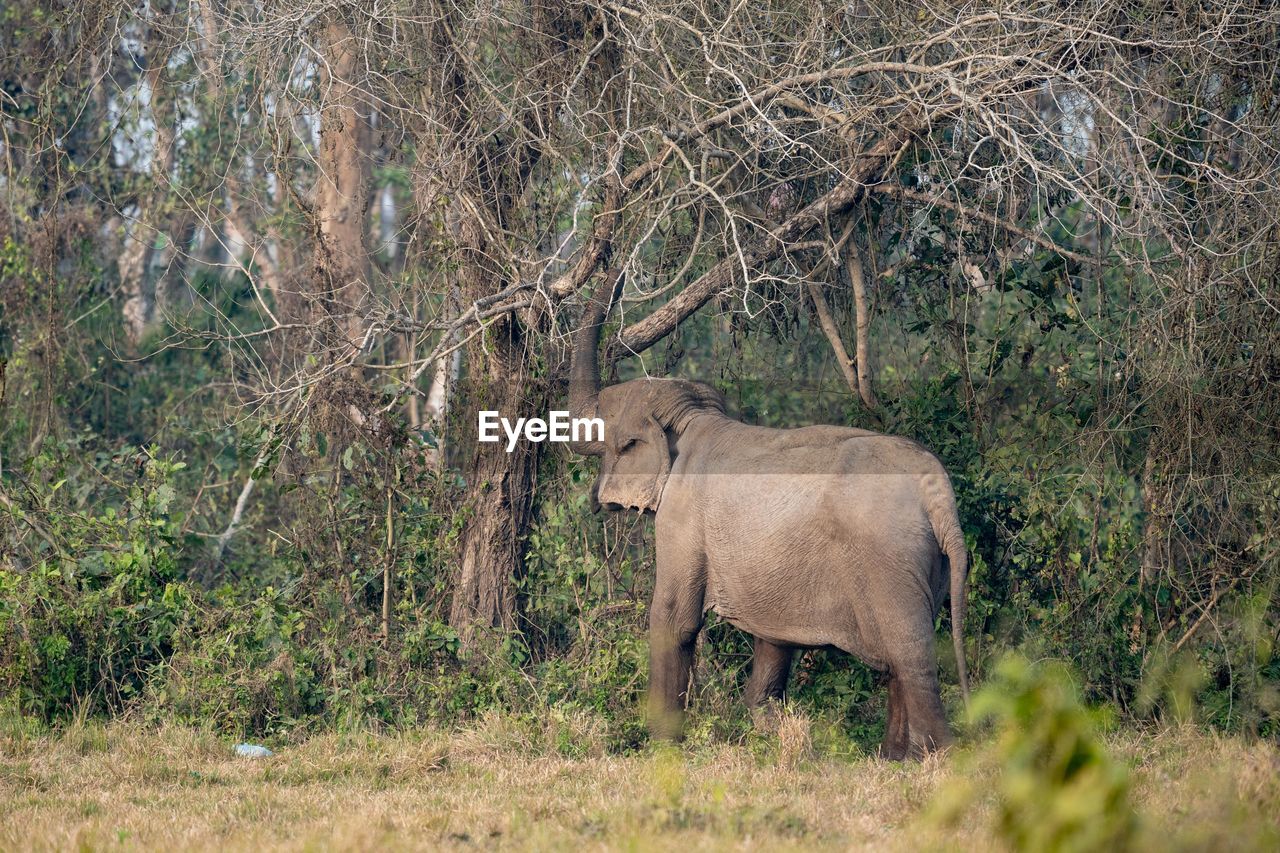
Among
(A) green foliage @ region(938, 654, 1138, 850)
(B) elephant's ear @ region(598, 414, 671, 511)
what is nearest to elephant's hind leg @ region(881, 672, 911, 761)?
(B) elephant's ear @ region(598, 414, 671, 511)

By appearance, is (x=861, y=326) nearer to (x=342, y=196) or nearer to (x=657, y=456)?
(x=657, y=456)

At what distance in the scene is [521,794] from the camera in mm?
6449

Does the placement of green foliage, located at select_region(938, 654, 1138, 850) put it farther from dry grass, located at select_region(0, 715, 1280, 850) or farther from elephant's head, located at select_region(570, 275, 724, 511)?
elephant's head, located at select_region(570, 275, 724, 511)

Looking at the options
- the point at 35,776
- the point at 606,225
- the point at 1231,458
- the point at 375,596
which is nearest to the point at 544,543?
the point at 375,596

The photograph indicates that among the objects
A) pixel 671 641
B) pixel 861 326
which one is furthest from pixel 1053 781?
pixel 861 326


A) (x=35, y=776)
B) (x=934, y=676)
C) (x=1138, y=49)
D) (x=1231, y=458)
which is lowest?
(x=35, y=776)

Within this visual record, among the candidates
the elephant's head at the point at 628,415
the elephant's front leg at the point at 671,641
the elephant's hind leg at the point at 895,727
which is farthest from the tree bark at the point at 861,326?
the elephant's hind leg at the point at 895,727

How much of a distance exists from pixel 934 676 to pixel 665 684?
146 centimetres

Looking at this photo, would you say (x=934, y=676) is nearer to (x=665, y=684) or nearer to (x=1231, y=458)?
(x=665, y=684)

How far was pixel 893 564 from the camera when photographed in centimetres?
713

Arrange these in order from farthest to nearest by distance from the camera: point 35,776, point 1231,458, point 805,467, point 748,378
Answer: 1. point 748,378
2. point 1231,458
3. point 805,467
4. point 35,776

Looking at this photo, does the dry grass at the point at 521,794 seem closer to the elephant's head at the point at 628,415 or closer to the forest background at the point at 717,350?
the forest background at the point at 717,350

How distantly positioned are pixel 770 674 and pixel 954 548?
1449 millimetres

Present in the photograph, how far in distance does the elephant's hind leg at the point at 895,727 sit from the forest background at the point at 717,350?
464mm
